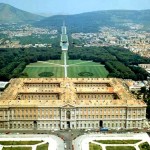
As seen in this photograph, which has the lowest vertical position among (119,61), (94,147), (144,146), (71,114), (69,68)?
(94,147)

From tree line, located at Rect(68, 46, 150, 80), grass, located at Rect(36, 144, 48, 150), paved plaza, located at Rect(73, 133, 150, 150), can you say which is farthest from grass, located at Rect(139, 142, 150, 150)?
tree line, located at Rect(68, 46, 150, 80)

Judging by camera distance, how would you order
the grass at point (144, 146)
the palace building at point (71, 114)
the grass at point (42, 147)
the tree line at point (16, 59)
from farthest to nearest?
the tree line at point (16, 59) → the palace building at point (71, 114) → the grass at point (42, 147) → the grass at point (144, 146)

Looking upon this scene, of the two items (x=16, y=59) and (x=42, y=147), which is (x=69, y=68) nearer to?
(x=16, y=59)

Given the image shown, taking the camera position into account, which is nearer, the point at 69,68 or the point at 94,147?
the point at 94,147

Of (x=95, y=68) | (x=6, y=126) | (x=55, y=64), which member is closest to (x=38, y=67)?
(x=55, y=64)

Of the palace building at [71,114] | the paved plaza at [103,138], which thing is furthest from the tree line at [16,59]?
→ the paved plaza at [103,138]

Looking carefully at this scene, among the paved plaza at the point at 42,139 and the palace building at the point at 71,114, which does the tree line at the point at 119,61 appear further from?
the paved plaza at the point at 42,139

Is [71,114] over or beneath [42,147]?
over

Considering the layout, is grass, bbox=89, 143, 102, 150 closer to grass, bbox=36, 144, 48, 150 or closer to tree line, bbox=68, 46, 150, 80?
grass, bbox=36, 144, 48, 150

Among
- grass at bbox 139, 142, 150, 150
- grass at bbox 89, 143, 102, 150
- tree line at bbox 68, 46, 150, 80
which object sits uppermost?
tree line at bbox 68, 46, 150, 80

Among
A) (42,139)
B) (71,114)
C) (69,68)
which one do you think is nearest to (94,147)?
(42,139)
